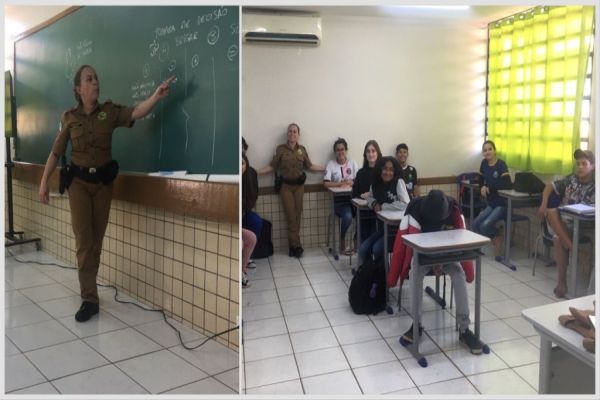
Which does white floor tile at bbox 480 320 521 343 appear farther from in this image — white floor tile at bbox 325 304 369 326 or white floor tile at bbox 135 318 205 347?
white floor tile at bbox 135 318 205 347

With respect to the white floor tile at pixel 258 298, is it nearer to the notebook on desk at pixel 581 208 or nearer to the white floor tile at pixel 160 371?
the white floor tile at pixel 160 371

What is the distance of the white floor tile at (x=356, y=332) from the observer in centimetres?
237

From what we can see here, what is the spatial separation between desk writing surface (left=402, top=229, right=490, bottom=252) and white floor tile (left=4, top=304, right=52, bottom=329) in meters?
1.95

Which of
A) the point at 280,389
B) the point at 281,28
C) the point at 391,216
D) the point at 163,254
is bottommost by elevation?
the point at 280,389

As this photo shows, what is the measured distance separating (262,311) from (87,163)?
1429 mm

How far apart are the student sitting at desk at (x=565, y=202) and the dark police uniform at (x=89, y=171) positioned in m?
2.66

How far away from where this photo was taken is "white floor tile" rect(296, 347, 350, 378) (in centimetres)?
206

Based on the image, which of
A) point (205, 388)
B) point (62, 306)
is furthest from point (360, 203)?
point (62, 306)

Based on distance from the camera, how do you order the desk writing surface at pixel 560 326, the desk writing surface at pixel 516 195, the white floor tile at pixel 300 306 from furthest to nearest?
the desk writing surface at pixel 516 195 < the white floor tile at pixel 300 306 < the desk writing surface at pixel 560 326

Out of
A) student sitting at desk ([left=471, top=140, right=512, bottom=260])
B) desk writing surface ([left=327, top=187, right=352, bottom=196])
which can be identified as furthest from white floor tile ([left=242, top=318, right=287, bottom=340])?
student sitting at desk ([left=471, top=140, right=512, bottom=260])

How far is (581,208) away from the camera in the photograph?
2.55 metres

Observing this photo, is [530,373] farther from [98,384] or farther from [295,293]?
[98,384]

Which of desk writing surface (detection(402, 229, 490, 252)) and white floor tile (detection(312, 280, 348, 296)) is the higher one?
desk writing surface (detection(402, 229, 490, 252))

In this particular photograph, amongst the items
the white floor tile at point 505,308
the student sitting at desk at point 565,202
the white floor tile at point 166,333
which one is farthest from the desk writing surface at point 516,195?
the white floor tile at point 166,333
